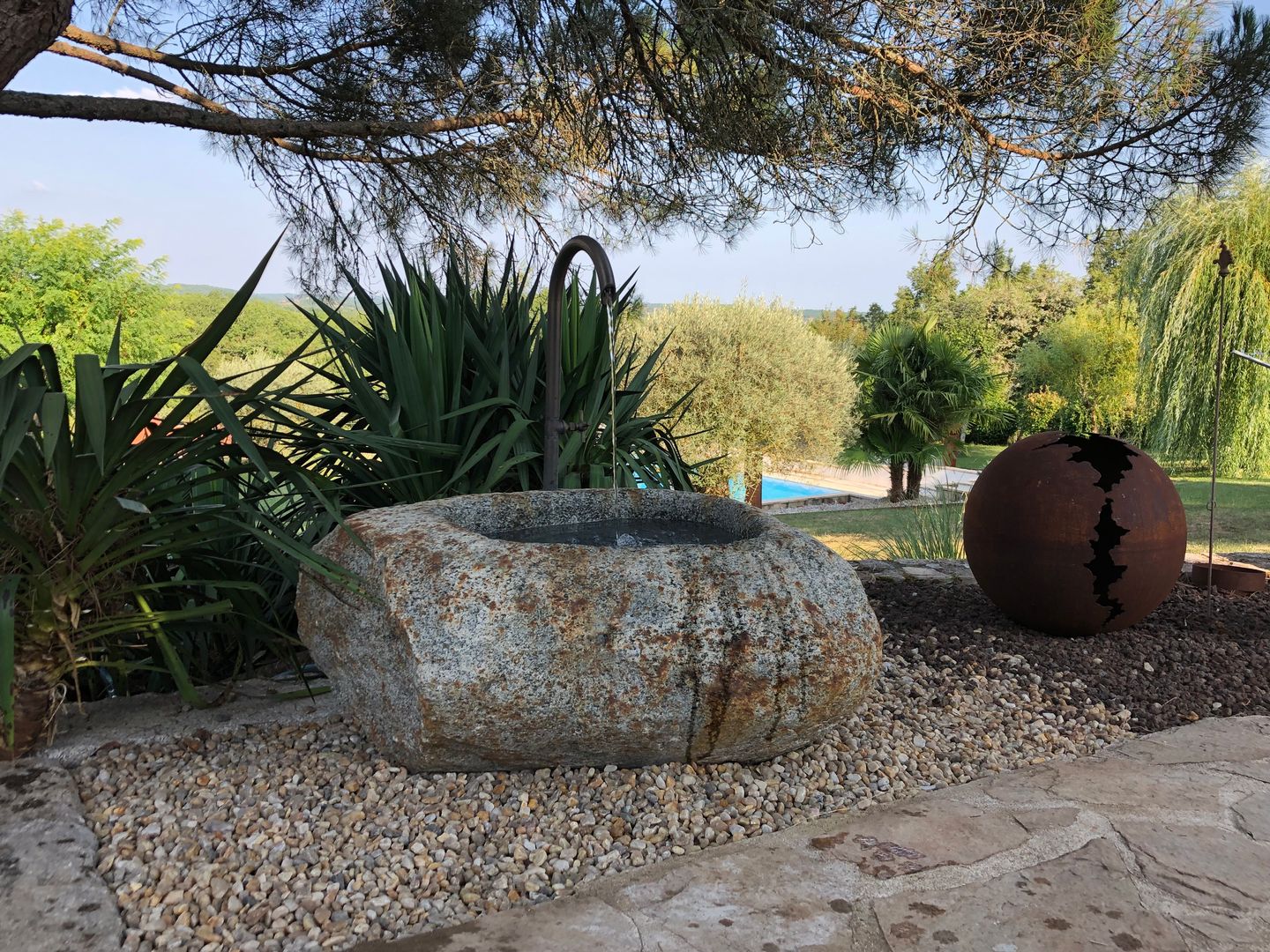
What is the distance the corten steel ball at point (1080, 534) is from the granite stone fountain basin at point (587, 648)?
161 cm

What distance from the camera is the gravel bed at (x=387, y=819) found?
1.77 meters

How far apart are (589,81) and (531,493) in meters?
3.21

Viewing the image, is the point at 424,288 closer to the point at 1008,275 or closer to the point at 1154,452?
the point at 1008,275

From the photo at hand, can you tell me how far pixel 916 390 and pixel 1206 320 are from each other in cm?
444

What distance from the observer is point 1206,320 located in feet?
37.8

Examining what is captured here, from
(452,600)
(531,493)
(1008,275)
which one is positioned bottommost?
(452,600)

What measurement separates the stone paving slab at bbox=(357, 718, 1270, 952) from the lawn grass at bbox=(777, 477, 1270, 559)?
4.84m

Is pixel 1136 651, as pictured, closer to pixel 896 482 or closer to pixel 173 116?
pixel 173 116

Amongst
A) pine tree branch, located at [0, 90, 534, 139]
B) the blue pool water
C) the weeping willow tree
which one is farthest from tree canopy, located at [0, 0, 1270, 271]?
the blue pool water

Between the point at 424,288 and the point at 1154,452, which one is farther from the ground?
the point at 424,288

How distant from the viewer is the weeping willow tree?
11.6 metres

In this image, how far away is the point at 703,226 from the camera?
5.79 metres

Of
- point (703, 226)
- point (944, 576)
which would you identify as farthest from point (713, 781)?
point (703, 226)

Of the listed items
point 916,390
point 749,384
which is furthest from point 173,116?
point 916,390
